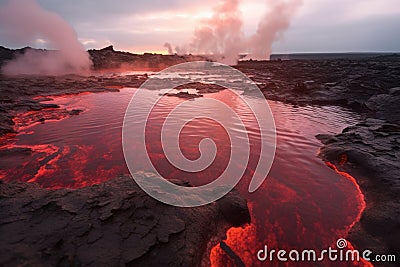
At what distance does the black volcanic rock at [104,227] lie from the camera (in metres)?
2.34

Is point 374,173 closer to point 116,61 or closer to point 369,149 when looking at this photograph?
point 369,149

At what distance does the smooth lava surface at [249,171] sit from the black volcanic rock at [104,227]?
0.46 m

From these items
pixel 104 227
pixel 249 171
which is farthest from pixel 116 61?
pixel 104 227

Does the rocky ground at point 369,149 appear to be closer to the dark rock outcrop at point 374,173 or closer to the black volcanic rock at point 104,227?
the dark rock outcrop at point 374,173

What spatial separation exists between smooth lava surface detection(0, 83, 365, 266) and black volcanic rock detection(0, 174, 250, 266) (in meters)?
0.46

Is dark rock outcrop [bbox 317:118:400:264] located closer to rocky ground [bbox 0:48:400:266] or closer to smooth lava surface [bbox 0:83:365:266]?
rocky ground [bbox 0:48:400:266]

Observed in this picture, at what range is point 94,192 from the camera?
345 centimetres

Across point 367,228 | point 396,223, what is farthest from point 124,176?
point 396,223

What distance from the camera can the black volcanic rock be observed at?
92.2 inches

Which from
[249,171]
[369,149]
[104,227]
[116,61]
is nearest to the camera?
[104,227]

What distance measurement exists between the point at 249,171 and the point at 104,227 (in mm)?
3533

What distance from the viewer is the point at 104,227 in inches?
108

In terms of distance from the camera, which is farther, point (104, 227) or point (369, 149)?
point (369, 149)

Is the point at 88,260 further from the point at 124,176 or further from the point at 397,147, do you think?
the point at 397,147
